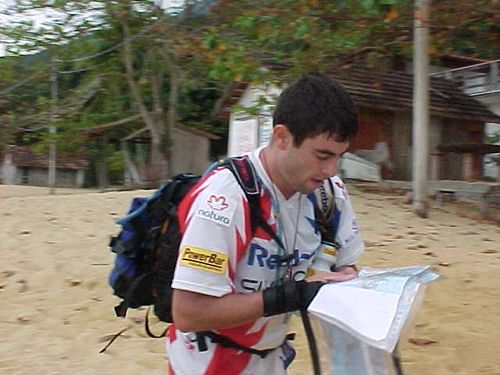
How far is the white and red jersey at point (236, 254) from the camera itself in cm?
187

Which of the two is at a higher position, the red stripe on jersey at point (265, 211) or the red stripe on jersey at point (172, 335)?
the red stripe on jersey at point (265, 211)

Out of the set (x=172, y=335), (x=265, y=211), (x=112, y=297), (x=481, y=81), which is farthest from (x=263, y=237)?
(x=481, y=81)

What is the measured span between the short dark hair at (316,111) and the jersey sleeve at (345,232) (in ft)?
0.99

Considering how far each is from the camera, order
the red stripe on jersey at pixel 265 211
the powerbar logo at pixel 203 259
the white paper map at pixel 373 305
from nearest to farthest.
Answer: the white paper map at pixel 373 305, the powerbar logo at pixel 203 259, the red stripe on jersey at pixel 265 211

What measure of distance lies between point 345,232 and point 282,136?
1.46 feet

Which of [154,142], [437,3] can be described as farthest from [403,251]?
[154,142]

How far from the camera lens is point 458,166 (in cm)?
1633

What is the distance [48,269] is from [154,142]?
1005cm

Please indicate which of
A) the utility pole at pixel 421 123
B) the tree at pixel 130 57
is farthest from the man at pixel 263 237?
the tree at pixel 130 57

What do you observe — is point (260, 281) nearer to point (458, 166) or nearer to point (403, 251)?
point (403, 251)

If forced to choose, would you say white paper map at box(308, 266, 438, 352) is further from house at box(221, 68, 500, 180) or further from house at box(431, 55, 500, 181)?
house at box(431, 55, 500, 181)

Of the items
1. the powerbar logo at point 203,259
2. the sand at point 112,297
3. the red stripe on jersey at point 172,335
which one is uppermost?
the powerbar logo at point 203,259

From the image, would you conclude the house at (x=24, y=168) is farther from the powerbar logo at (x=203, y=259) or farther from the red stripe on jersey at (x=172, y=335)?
the powerbar logo at (x=203, y=259)

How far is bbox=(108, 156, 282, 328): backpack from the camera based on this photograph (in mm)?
2045
